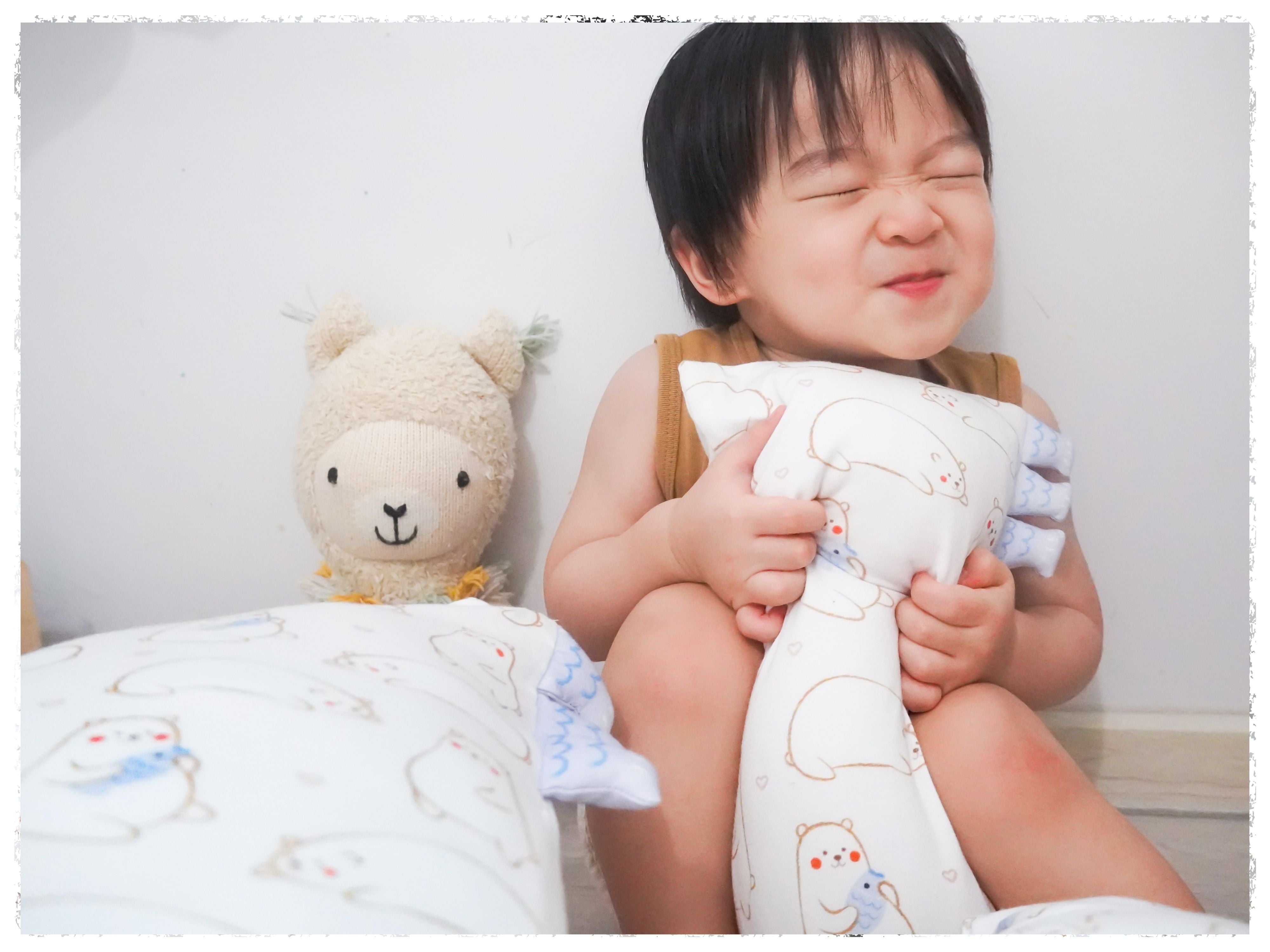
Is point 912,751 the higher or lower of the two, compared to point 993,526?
lower

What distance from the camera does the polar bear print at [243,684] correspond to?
1.34ft

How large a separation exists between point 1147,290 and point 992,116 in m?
0.22

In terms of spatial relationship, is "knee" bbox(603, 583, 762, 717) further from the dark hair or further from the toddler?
the dark hair

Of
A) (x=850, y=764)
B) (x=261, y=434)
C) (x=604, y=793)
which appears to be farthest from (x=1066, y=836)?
(x=261, y=434)

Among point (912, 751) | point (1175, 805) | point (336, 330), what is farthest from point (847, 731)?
point (336, 330)

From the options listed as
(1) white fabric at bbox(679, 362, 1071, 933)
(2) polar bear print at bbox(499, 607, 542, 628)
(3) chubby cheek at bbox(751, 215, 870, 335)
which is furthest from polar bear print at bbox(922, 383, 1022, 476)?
(2) polar bear print at bbox(499, 607, 542, 628)

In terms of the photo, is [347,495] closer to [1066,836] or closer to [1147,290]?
[1066,836]

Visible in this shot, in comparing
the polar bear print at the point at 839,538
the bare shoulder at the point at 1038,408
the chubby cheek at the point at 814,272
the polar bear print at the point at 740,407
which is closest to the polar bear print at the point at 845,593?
the polar bear print at the point at 839,538

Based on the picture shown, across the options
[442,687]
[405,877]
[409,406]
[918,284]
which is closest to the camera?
[405,877]

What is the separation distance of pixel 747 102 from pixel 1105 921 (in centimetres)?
60

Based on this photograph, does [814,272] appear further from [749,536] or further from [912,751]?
[912,751]

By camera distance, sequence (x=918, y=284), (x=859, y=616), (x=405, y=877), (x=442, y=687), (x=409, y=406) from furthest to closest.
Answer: (x=409, y=406) < (x=918, y=284) < (x=859, y=616) < (x=442, y=687) < (x=405, y=877)

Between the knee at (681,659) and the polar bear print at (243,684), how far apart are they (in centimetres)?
24

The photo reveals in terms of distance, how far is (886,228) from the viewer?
0.66 metres
